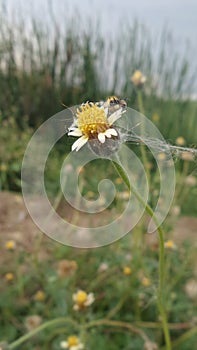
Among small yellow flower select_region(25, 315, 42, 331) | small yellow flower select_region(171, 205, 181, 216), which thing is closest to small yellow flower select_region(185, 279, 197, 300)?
small yellow flower select_region(171, 205, 181, 216)

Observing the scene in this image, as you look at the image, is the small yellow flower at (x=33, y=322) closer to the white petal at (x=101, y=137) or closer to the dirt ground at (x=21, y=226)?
the dirt ground at (x=21, y=226)

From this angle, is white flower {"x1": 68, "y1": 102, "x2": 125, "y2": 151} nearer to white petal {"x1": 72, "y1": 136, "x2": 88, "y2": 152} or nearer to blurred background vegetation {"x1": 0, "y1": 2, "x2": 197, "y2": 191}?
white petal {"x1": 72, "y1": 136, "x2": 88, "y2": 152}

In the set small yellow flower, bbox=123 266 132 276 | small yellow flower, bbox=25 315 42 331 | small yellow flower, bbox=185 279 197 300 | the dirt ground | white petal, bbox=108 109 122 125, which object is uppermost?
white petal, bbox=108 109 122 125

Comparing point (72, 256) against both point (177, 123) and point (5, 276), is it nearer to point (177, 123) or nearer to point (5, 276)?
point (5, 276)

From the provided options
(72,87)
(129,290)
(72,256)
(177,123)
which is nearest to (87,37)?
(72,87)

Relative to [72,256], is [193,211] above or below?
below

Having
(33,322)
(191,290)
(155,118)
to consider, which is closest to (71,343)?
(33,322)

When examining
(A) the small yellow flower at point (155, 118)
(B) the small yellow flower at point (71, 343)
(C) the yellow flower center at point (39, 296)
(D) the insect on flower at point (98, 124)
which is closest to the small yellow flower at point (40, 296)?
(C) the yellow flower center at point (39, 296)

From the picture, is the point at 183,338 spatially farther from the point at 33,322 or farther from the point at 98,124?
the point at 98,124
